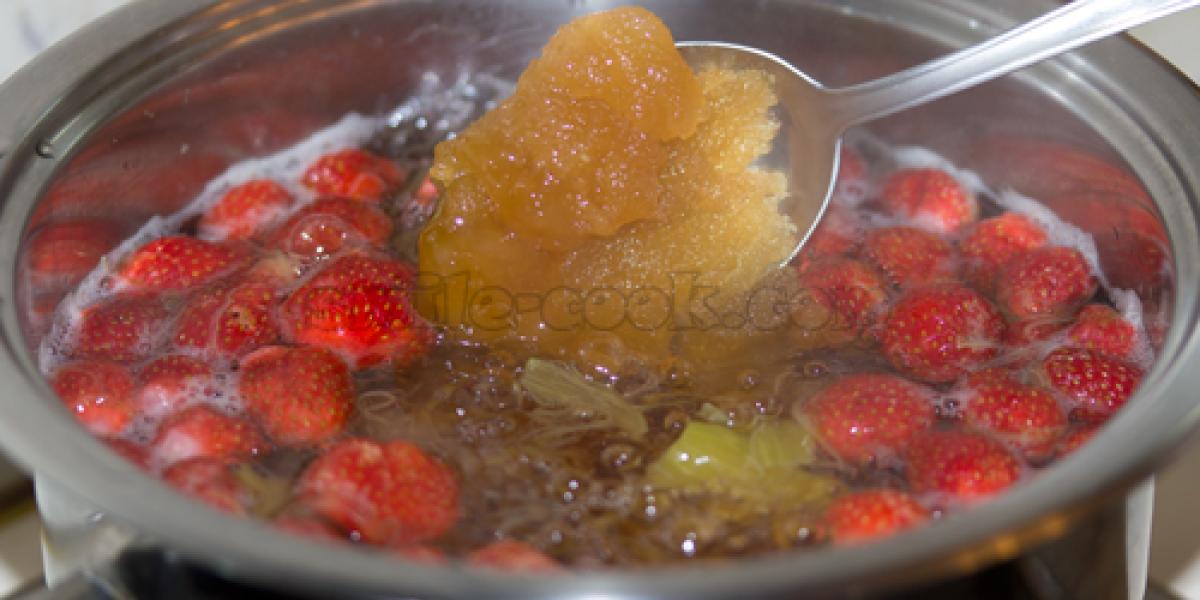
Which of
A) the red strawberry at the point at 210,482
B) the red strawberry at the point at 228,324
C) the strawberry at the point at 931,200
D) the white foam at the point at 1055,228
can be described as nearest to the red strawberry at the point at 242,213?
the red strawberry at the point at 228,324

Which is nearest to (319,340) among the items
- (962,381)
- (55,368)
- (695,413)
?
(55,368)

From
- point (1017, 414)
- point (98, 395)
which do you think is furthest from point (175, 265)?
point (1017, 414)

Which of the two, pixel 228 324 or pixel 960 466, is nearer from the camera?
pixel 960 466

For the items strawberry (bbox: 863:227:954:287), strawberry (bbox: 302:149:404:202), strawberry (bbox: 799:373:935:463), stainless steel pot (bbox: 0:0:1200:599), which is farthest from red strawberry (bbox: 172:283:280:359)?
strawberry (bbox: 863:227:954:287)

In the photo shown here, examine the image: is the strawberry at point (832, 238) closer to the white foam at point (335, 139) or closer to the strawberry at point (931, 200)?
the strawberry at point (931, 200)

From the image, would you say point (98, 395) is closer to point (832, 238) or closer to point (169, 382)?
point (169, 382)
